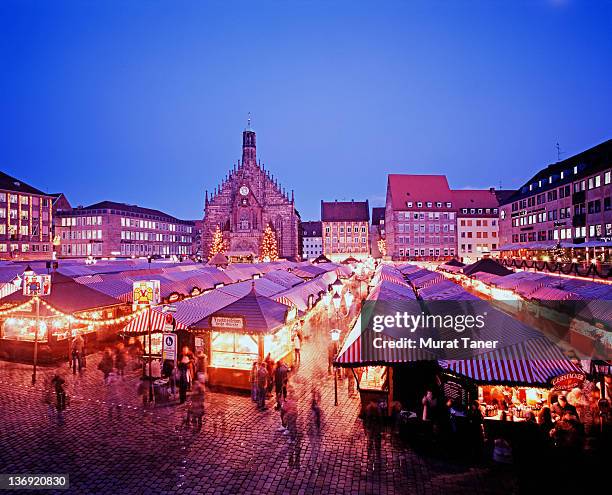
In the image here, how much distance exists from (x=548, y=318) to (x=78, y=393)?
17.6 meters

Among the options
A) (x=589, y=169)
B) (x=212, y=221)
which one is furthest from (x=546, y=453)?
(x=212, y=221)

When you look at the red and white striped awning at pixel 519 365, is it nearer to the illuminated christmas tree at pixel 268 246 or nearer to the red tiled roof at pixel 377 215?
the illuminated christmas tree at pixel 268 246

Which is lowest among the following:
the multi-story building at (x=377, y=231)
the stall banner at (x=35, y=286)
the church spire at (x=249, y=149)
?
the stall banner at (x=35, y=286)

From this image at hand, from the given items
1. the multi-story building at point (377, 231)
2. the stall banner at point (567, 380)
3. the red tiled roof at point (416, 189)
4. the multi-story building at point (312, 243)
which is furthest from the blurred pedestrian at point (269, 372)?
the multi-story building at point (312, 243)

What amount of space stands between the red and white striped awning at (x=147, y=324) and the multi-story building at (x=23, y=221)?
6269cm

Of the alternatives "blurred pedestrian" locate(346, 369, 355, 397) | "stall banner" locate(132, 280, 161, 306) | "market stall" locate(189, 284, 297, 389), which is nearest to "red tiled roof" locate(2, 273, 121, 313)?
"stall banner" locate(132, 280, 161, 306)

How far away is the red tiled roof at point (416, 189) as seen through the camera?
86.9 metres

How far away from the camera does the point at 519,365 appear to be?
359 inches

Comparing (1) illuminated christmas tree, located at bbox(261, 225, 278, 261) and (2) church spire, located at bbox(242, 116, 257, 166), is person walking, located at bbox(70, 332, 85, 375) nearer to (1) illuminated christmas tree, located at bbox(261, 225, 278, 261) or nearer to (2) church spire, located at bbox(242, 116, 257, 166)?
(1) illuminated christmas tree, located at bbox(261, 225, 278, 261)

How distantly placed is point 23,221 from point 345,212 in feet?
221

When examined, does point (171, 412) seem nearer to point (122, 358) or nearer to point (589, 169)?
point (122, 358)

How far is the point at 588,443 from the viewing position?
27.5 ft

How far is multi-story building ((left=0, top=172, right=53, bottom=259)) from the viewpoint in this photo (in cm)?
7064

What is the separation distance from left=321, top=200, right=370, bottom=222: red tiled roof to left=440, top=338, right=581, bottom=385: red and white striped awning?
93379 millimetres
